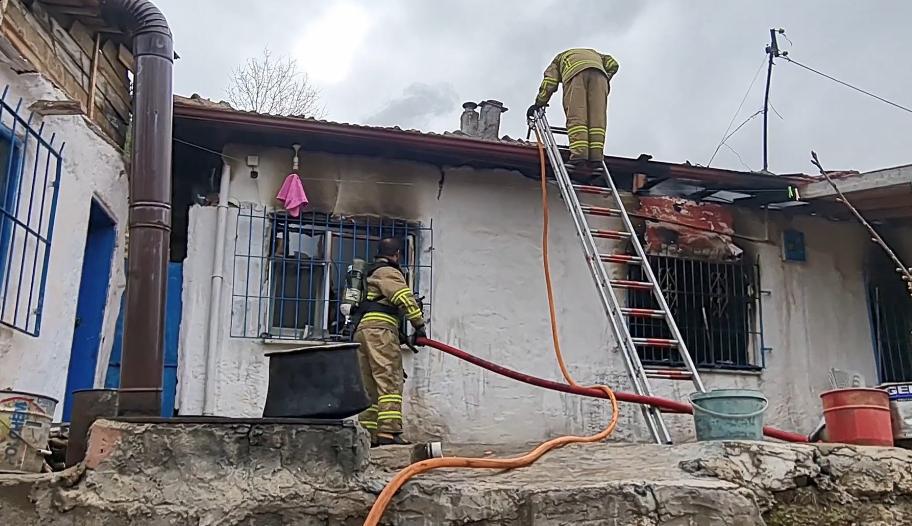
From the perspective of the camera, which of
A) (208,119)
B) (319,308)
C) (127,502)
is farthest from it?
(319,308)

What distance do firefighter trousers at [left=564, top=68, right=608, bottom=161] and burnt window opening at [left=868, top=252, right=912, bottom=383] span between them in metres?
3.41

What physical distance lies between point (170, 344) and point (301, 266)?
1204mm

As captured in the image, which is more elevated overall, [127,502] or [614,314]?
[614,314]

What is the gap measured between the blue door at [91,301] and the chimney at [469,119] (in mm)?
4024

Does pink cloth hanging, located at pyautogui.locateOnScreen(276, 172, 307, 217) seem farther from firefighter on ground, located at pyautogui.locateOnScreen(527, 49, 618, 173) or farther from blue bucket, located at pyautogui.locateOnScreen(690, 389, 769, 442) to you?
blue bucket, located at pyautogui.locateOnScreen(690, 389, 769, 442)

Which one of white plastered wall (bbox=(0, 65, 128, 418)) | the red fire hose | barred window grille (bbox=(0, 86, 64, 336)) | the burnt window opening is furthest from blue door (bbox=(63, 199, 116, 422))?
the burnt window opening

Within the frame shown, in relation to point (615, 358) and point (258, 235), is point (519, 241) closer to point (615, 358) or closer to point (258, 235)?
point (615, 358)

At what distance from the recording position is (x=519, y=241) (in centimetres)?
729

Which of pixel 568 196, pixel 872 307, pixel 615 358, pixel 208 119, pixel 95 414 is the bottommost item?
pixel 95 414

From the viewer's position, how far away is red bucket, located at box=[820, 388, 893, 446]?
4.77m

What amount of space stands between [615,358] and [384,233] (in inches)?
90.7

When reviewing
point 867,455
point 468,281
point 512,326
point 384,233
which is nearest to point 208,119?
point 384,233

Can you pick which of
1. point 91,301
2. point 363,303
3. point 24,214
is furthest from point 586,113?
point 24,214

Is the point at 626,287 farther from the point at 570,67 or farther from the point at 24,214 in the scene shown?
the point at 24,214
